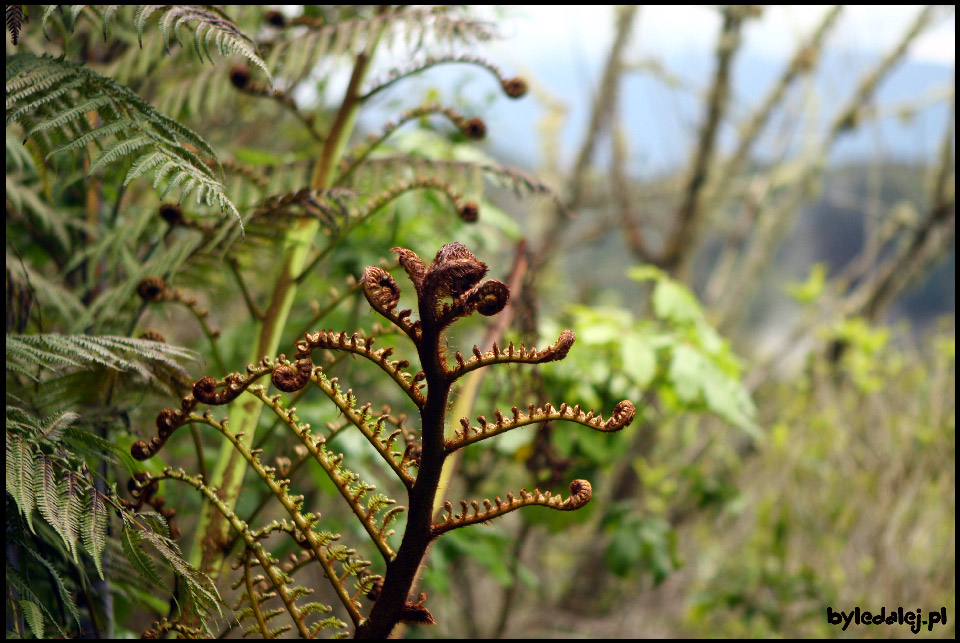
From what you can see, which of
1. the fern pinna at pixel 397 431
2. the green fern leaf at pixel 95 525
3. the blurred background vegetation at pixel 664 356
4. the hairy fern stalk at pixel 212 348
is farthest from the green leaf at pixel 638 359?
the green fern leaf at pixel 95 525

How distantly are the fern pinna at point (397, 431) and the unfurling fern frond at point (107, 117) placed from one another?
16cm

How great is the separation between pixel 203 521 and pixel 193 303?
239mm

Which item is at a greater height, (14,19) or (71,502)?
(14,19)

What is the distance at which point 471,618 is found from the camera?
2.23 metres

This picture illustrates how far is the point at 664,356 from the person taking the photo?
158cm

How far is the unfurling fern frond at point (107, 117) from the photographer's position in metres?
0.55

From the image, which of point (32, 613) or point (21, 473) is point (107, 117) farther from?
point (32, 613)

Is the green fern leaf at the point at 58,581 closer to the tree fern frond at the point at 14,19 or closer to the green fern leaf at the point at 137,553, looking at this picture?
the green fern leaf at the point at 137,553

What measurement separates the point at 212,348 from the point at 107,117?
0.30 m

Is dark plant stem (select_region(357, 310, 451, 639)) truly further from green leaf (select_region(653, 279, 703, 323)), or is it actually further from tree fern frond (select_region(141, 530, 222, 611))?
green leaf (select_region(653, 279, 703, 323))

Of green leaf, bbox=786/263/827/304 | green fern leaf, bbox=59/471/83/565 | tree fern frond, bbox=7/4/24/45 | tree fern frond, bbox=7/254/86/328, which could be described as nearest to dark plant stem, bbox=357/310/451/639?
green fern leaf, bbox=59/471/83/565

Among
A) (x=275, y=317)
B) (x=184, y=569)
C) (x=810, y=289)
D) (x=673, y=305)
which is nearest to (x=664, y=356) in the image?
(x=673, y=305)

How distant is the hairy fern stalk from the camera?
0.49 meters

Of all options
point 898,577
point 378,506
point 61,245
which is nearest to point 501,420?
point 378,506
